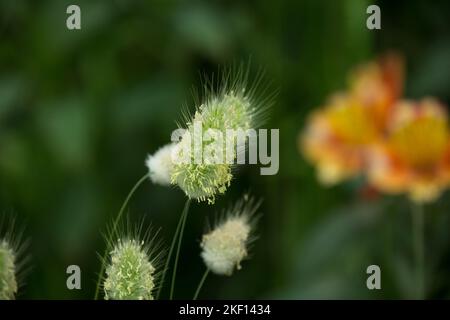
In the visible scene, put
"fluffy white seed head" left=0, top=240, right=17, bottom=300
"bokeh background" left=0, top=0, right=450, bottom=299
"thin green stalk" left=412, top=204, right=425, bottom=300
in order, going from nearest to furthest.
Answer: "fluffy white seed head" left=0, top=240, right=17, bottom=300 → "thin green stalk" left=412, top=204, right=425, bottom=300 → "bokeh background" left=0, top=0, right=450, bottom=299

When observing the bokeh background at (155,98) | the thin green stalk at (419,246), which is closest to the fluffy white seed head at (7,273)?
the thin green stalk at (419,246)

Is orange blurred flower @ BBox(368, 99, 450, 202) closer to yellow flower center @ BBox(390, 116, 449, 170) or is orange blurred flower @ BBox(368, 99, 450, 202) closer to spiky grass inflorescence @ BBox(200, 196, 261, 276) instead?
yellow flower center @ BBox(390, 116, 449, 170)

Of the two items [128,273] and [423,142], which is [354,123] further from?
[128,273]

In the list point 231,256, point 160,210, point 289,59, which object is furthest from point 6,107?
point 231,256

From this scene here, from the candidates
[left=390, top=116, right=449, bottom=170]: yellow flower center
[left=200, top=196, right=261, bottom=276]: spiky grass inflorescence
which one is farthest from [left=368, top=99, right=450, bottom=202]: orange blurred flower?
[left=200, top=196, right=261, bottom=276]: spiky grass inflorescence

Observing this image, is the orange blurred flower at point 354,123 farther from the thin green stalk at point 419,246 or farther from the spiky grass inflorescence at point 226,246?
the spiky grass inflorescence at point 226,246

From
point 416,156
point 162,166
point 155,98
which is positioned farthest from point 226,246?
point 155,98
